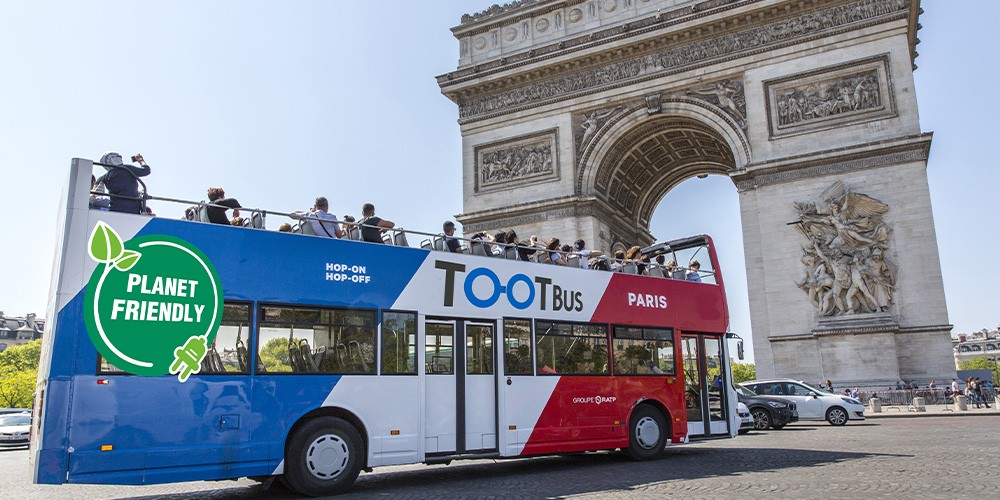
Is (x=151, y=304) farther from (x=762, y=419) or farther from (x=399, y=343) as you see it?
(x=762, y=419)

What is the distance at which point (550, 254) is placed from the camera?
11148 millimetres

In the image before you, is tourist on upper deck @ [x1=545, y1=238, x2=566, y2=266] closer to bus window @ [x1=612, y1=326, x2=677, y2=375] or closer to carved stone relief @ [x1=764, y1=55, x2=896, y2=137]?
bus window @ [x1=612, y1=326, x2=677, y2=375]

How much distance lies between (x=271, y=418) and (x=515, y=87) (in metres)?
24.5

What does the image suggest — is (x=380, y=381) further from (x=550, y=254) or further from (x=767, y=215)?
(x=767, y=215)

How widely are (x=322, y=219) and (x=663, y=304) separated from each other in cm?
571

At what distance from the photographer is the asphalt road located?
7.51m

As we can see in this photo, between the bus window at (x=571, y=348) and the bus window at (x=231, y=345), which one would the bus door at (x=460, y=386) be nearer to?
the bus window at (x=571, y=348)

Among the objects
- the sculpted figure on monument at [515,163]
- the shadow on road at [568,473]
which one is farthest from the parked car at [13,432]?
the sculpted figure on monument at [515,163]

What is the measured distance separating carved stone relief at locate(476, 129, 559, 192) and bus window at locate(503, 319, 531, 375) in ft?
64.7

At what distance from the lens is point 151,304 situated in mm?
7422

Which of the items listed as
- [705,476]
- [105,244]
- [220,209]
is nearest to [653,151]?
[705,476]

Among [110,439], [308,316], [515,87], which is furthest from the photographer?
[515,87]

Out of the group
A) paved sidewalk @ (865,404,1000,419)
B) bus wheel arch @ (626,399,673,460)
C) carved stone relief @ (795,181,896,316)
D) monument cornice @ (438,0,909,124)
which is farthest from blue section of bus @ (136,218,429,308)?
monument cornice @ (438,0,909,124)

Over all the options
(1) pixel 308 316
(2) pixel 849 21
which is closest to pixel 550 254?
(1) pixel 308 316
